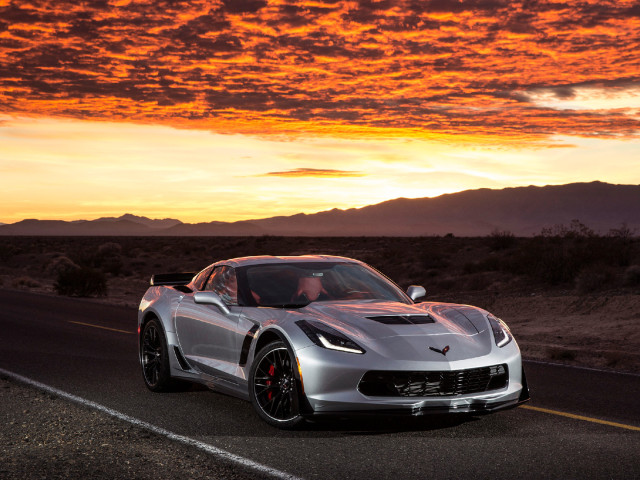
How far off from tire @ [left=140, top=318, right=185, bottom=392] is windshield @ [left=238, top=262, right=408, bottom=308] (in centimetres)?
142

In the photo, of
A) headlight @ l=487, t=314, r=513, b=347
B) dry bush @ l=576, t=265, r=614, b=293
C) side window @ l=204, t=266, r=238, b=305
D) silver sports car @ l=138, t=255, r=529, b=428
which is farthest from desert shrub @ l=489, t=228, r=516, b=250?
headlight @ l=487, t=314, r=513, b=347

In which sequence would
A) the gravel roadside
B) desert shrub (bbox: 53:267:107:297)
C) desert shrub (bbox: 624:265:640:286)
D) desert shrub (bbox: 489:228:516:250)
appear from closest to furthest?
the gravel roadside
desert shrub (bbox: 624:265:640:286)
desert shrub (bbox: 53:267:107:297)
desert shrub (bbox: 489:228:516:250)

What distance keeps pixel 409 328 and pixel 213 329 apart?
2.04 meters

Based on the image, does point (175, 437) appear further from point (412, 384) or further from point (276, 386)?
point (412, 384)

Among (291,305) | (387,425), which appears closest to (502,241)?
(291,305)

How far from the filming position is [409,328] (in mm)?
6898

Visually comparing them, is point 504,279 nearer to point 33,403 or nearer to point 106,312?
point 106,312

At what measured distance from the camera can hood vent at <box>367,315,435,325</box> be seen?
23.0 feet

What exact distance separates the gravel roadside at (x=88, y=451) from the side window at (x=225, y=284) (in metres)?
1.52

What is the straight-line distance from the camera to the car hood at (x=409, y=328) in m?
6.60

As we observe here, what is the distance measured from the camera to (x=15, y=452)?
637 cm

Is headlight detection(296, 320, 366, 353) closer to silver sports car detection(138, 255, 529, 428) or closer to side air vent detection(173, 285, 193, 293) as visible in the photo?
silver sports car detection(138, 255, 529, 428)

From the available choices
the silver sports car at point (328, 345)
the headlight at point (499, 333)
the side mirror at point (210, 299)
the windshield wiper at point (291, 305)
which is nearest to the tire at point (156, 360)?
the silver sports car at point (328, 345)

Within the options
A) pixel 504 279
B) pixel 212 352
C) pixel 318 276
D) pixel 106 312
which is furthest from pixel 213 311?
pixel 504 279
